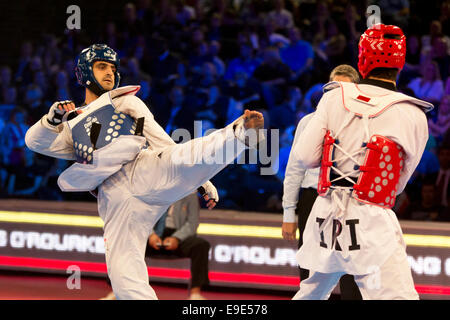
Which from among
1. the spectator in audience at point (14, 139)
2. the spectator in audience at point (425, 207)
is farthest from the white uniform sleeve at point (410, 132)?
the spectator in audience at point (14, 139)

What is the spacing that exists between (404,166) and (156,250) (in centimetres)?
410

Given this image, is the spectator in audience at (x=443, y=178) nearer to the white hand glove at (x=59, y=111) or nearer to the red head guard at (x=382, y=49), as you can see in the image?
the red head guard at (x=382, y=49)

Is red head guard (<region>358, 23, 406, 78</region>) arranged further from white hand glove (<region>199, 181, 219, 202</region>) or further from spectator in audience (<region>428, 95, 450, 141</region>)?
spectator in audience (<region>428, 95, 450, 141</region>)

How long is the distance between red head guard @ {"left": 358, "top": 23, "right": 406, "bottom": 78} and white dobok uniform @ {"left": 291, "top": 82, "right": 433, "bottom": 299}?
0.14 meters

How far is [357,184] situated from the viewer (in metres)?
3.70

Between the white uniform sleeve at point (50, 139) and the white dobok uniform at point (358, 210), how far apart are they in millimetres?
1714

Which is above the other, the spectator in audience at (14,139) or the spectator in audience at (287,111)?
the spectator in audience at (287,111)

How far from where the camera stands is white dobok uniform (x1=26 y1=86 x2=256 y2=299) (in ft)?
13.8

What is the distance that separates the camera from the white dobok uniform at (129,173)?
13.8 ft

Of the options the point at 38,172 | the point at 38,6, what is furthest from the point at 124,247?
the point at 38,6

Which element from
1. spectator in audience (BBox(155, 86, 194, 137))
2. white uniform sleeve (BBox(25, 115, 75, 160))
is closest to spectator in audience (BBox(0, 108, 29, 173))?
spectator in audience (BBox(155, 86, 194, 137))

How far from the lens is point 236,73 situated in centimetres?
983

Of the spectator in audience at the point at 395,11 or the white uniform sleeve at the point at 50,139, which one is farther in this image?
the spectator in audience at the point at 395,11

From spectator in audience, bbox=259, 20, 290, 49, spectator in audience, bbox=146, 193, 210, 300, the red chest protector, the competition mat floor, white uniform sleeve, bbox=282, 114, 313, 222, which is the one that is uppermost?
spectator in audience, bbox=259, 20, 290, 49
